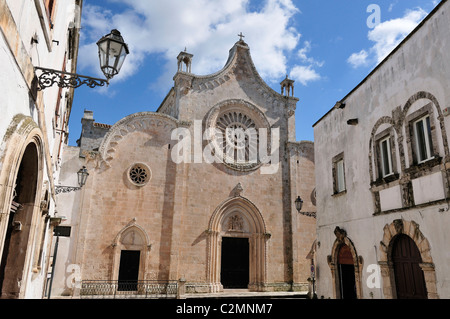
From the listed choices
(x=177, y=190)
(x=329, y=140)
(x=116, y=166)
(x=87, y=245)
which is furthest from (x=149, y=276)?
(x=329, y=140)

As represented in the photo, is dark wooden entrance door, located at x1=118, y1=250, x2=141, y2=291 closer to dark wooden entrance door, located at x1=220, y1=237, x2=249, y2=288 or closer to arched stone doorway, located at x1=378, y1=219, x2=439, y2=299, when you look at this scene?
dark wooden entrance door, located at x1=220, y1=237, x2=249, y2=288

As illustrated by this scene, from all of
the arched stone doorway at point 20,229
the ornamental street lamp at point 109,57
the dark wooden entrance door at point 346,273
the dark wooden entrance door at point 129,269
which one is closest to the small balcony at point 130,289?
the dark wooden entrance door at point 129,269

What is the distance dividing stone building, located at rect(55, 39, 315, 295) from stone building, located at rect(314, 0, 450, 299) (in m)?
7.97

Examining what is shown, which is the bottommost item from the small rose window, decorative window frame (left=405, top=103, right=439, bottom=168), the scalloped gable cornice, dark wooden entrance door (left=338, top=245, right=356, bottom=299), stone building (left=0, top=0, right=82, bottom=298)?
dark wooden entrance door (left=338, top=245, right=356, bottom=299)

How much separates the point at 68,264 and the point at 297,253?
12.8 meters

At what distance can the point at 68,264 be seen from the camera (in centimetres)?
1673

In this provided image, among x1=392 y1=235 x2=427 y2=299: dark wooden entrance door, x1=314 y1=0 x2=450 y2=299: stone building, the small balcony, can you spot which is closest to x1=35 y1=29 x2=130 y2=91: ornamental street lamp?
x1=314 y1=0 x2=450 y2=299: stone building

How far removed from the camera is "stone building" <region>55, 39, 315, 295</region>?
17750mm

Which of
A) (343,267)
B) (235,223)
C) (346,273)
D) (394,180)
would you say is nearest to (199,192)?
(235,223)

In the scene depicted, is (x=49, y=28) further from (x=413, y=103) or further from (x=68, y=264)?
(x=68, y=264)

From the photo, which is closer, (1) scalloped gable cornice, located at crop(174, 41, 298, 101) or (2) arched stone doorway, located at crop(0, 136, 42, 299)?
(2) arched stone doorway, located at crop(0, 136, 42, 299)

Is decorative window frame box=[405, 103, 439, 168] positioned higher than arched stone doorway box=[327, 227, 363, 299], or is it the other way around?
decorative window frame box=[405, 103, 439, 168]

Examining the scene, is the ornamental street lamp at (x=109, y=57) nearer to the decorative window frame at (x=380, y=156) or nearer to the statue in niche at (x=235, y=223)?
the decorative window frame at (x=380, y=156)

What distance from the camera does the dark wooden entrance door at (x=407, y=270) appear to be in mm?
8328
